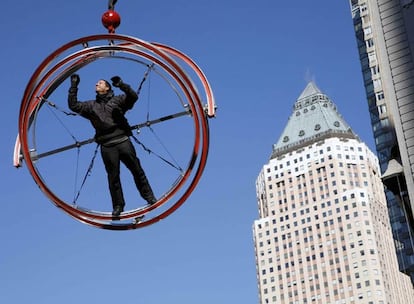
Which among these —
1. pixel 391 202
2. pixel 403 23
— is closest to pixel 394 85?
pixel 403 23

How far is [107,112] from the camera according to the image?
13.8 metres

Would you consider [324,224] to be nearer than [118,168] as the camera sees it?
No

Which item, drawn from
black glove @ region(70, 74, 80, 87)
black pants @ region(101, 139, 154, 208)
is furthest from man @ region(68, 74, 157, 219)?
black glove @ region(70, 74, 80, 87)

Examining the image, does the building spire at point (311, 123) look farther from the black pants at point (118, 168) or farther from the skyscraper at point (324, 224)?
the black pants at point (118, 168)

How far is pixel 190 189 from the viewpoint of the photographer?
14.0 meters

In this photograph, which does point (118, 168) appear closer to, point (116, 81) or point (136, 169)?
point (136, 169)

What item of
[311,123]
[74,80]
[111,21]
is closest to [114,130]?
[74,80]

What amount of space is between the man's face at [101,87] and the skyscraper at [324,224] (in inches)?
4263

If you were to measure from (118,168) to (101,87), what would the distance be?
1.37m

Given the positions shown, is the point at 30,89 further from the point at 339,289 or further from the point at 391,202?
the point at 339,289

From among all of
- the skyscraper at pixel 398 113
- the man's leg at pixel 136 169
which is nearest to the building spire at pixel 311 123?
the skyscraper at pixel 398 113

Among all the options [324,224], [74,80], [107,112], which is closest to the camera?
[107,112]

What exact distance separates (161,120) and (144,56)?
1.09m

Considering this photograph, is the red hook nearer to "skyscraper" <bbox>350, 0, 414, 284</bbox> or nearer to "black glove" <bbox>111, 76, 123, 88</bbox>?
"black glove" <bbox>111, 76, 123, 88</bbox>
